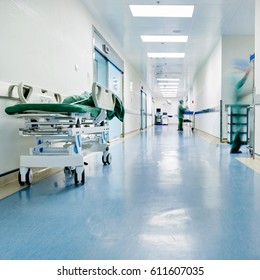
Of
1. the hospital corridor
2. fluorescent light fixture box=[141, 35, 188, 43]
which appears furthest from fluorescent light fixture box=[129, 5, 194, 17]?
fluorescent light fixture box=[141, 35, 188, 43]

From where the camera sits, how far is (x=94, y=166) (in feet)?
13.1

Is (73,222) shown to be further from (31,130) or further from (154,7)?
(154,7)

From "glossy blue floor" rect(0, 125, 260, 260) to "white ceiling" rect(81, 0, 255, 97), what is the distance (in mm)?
3882

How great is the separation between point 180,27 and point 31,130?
5389 mm

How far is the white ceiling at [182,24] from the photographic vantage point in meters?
5.61

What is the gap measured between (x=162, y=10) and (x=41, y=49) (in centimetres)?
326

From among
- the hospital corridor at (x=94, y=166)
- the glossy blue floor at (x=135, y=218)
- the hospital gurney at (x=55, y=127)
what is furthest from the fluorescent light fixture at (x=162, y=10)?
the glossy blue floor at (x=135, y=218)

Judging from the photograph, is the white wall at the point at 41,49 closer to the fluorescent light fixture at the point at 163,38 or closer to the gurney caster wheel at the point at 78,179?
the gurney caster wheel at the point at 78,179

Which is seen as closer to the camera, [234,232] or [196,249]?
[196,249]

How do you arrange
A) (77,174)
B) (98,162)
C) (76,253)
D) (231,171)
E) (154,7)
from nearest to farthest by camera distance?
(76,253)
(77,174)
(231,171)
(98,162)
(154,7)

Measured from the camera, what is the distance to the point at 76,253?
1.36 meters

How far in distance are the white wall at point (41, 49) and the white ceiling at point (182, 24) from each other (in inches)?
28.1

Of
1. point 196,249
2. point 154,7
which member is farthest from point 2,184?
point 154,7

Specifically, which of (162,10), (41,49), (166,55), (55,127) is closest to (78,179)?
(55,127)
